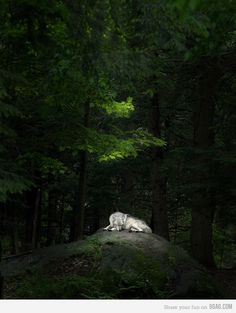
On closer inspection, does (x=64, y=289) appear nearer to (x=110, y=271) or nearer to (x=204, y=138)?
(x=110, y=271)

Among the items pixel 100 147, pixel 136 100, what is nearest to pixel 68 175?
pixel 136 100

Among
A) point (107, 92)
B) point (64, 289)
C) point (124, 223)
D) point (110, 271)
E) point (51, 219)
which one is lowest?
point (64, 289)

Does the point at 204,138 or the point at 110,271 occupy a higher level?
the point at 204,138

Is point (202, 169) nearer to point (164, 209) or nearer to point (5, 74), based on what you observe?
point (164, 209)

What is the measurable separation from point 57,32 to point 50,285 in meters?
5.14

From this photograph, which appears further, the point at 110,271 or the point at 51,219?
the point at 51,219

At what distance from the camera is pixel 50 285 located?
913 cm

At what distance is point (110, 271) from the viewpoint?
962 cm

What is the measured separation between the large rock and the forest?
6.00 ft

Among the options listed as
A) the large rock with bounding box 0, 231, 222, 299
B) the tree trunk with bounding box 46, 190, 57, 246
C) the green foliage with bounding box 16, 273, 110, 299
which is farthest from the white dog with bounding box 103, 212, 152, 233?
the tree trunk with bounding box 46, 190, 57, 246

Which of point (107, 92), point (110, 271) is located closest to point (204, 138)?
point (107, 92)

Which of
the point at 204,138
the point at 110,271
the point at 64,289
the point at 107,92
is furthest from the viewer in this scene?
the point at 204,138

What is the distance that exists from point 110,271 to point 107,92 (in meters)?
4.35

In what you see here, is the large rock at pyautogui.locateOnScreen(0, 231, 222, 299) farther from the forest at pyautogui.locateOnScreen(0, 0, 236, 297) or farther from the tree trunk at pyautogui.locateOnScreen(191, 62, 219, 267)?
the tree trunk at pyautogui.locateOnScreen(191, 62, 219, 267)
